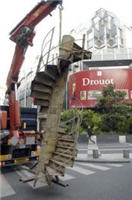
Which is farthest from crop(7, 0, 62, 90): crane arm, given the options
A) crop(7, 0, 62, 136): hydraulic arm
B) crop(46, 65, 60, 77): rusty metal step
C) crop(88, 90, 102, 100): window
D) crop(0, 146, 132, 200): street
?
crop(88, 90, 102, 100): window

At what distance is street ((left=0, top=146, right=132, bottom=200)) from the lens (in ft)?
19.0

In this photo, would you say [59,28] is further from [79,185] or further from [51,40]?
[79,185]

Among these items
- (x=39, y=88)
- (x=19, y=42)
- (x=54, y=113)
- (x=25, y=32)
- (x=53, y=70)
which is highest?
(x=25, y=32)

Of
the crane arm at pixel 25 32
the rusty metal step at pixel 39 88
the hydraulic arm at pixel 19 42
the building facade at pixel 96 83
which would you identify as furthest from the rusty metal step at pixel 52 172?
the building facade at pixel 96 83

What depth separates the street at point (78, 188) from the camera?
5.78 meters

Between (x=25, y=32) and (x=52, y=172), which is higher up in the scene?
(x=25, y=32)

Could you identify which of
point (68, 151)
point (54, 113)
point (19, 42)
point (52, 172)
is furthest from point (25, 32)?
point (52, 172)

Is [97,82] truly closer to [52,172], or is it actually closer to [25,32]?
[25,32]

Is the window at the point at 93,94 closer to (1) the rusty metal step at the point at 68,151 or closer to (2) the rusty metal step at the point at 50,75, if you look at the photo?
(2) the rusty metal step at the point at 50,75

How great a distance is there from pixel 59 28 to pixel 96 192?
4445 millimetres

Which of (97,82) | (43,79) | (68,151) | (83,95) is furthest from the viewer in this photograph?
(97,82)

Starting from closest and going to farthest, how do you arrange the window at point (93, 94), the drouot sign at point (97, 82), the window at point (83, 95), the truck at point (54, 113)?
the truck at point (54, 113) < the window at point (93, 94) < the window at point (83, 95) < the drouot sign at point (97, 82)

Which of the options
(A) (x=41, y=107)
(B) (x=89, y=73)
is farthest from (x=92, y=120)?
(A) (x=41, y=107)

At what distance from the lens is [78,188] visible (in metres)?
6.49
